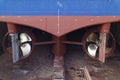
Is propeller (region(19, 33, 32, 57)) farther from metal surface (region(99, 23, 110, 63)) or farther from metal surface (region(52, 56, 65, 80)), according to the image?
metal surface (region(99, 23, 110, 63))

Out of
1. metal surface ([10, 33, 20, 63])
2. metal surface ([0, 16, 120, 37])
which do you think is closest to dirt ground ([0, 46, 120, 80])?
metal surface ([10, 33, 20, 63])

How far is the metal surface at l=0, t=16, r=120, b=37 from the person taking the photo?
185 inches

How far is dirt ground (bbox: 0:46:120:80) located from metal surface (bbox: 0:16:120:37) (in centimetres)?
84

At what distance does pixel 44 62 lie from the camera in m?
5.64

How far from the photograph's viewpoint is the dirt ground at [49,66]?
495cm
